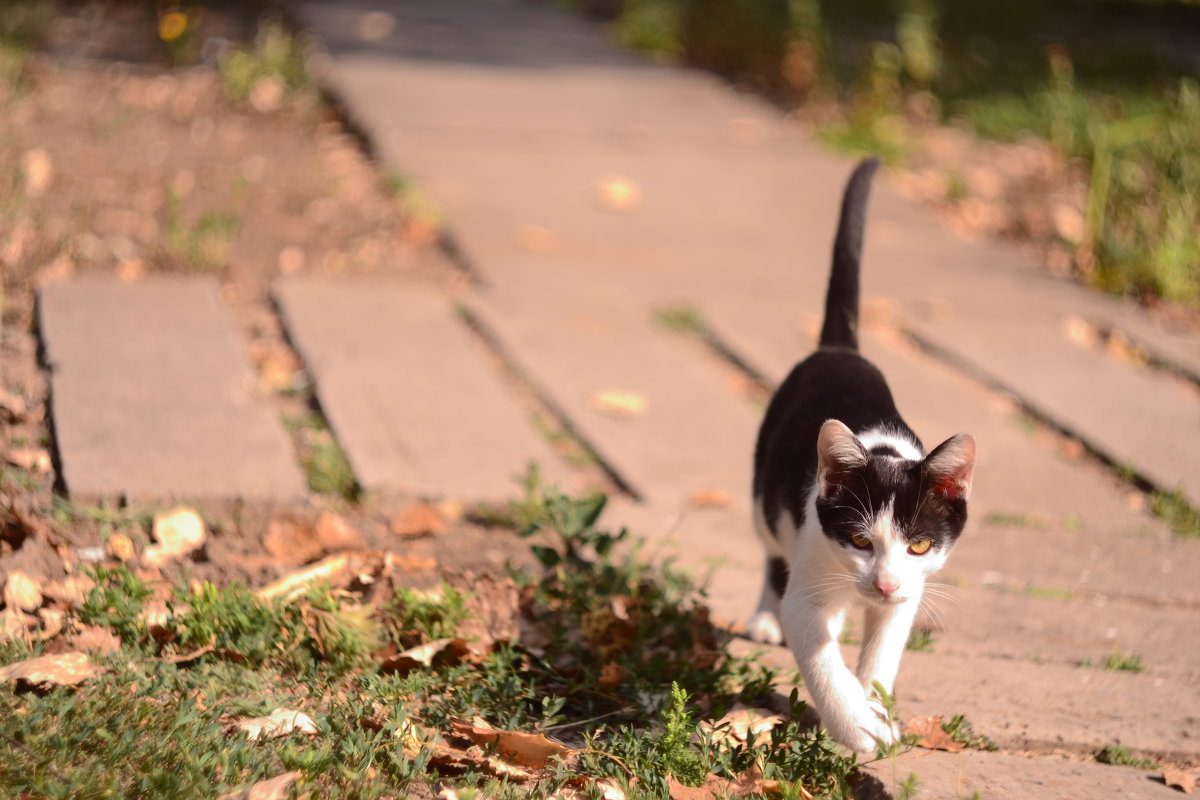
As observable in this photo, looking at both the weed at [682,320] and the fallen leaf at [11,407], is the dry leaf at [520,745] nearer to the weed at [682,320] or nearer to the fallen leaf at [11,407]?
the fallen leaf at [11,407]

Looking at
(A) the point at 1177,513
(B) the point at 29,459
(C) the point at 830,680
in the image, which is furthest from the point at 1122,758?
(B) the point at 29,459

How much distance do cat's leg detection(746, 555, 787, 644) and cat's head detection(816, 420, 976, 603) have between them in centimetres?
59

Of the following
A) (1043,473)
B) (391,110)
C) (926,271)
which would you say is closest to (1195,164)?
(926,271)

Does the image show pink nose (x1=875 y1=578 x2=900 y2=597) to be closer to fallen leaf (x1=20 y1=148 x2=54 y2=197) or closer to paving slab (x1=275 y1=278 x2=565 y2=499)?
paving slab (x1=275 y1=278 x2=565 y2=499)

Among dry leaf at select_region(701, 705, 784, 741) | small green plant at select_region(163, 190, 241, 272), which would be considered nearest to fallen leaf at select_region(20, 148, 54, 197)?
small green plant at select_region(163, 190, 241, 272)

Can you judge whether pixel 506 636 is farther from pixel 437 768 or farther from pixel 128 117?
pixel 128 117

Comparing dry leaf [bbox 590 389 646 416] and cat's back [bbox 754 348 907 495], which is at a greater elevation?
cat's back [bbox 754 348 907 495]

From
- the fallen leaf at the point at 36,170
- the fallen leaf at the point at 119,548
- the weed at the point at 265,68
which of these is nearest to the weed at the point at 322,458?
the fallen leaf at the point at 119,548

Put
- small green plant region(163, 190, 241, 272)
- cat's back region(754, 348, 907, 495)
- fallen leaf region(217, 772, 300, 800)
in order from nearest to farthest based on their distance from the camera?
fallen leaf region(217, 772, 300, 800)
cat's back region(754, 348, 907, 495)
small green plant region(163, 190, 241, 272)

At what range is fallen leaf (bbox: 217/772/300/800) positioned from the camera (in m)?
2.28

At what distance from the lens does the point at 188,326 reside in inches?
186

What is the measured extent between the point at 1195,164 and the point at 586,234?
294cm

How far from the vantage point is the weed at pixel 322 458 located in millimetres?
3836

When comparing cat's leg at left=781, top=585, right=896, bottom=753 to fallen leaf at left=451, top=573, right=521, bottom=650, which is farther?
fallen leaf at left=451, top=573, right=521, bottom=650
